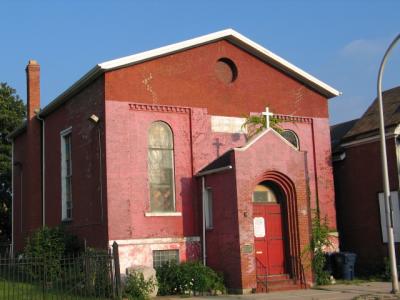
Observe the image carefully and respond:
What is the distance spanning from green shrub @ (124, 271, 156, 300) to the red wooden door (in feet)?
13.4

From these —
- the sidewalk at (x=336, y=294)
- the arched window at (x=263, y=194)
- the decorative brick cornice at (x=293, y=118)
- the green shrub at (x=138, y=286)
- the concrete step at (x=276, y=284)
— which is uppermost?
the decorative brick cornice at (x=293, y=118)

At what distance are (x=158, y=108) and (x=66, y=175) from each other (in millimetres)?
5512

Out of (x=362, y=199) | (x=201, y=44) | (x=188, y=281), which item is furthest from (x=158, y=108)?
(x=362, y=199)

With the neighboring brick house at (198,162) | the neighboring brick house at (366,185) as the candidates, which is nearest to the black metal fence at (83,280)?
the neighboring brick house at (198,162)

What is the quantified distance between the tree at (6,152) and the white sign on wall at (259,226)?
92.3 ft

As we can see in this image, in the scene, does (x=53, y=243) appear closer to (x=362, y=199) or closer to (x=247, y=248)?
(x=247, y=248)

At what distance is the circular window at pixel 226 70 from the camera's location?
2173 centimetres

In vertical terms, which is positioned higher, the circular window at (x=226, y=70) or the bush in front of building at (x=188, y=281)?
the circular window at (x=226, y=70)

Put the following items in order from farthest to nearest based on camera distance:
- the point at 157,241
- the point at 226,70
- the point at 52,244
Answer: the point at 226,70, the point at 52,244, the point at 157,241

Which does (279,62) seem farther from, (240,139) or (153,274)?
(153,274)

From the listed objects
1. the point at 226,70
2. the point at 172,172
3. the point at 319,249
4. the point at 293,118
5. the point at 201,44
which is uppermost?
the point at 201,44

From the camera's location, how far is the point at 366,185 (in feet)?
73.7

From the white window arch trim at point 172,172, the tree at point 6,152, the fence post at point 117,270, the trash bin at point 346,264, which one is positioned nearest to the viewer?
the fence post at point 117,270

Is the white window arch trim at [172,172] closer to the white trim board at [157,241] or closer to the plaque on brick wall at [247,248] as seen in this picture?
the white trim board at [157,241]
